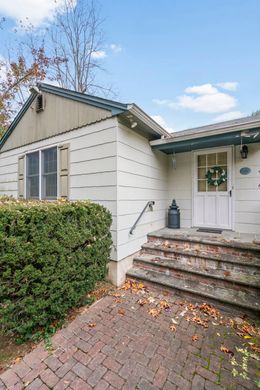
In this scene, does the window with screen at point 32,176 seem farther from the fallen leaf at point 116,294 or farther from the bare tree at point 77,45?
the bare tree at point 77,45

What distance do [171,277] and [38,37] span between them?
14.1 meters

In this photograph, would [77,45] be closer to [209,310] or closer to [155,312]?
[155,312]

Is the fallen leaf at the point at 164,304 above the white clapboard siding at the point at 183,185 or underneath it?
underneath

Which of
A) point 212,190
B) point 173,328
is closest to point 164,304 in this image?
point 173,328

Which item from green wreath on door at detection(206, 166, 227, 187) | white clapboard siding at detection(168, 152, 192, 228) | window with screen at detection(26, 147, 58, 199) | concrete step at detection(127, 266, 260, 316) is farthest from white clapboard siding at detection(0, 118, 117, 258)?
green wreath on door at detection(206, 166, 227, 187)

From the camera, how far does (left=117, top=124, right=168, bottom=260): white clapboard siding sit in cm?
371

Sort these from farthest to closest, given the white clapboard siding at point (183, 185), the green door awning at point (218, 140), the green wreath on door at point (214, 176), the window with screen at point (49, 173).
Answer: the white clapboard siding at point (183, 185) → the green wreath on door at point (214, 176) → the window with screen at point (49, 173) → the green door awning at point (218, 140)

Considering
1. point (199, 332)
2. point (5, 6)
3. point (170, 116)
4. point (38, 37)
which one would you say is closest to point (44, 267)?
point (199, 332)

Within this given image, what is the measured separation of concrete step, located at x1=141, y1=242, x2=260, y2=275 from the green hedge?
1682 mm

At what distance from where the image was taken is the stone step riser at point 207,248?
3.49 metres

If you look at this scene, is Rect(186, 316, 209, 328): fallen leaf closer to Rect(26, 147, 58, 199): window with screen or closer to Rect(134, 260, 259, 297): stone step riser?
Rect(134, 260, 259, 297): stone step riser

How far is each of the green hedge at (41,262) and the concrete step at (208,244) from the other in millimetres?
1963

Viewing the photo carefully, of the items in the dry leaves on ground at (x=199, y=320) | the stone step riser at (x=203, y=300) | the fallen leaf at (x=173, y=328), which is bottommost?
the fallen leaf at (x=173, y=328)

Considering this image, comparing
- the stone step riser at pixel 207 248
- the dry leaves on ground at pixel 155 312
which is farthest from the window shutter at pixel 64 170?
the dry leaves on ground at pixel 155 312
